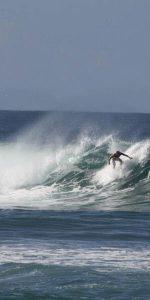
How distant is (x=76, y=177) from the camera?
3978 centimetres

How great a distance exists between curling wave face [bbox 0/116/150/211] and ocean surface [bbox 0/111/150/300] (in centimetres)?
4

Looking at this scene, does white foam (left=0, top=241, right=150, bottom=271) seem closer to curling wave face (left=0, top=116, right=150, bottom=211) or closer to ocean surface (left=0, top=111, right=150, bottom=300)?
ocean surface (left=0, top=111, right=150, bottom=300)

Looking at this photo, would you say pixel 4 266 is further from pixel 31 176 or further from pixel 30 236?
pixel 31 176

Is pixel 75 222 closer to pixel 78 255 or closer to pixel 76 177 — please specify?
pixel 78 255

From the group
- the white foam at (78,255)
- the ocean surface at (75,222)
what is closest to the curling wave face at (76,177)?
the ocean surface at (75,222)

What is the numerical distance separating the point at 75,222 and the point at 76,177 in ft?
40.3

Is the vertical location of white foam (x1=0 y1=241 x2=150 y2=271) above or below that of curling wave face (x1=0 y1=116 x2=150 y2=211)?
below

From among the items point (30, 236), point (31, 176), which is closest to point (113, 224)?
point (30, 236)

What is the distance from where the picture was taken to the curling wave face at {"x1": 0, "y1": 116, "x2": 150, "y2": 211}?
33.4 m

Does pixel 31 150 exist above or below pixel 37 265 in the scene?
above

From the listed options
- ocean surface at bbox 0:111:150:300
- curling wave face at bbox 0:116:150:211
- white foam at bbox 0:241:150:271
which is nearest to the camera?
ocean surface at bbox 0:111:150:300

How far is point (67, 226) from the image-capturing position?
2659cm

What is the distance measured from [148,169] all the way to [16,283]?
1987cm

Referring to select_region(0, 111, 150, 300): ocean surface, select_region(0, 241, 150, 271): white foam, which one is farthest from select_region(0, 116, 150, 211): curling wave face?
select_region(0, 241, 150, 271): white foam
